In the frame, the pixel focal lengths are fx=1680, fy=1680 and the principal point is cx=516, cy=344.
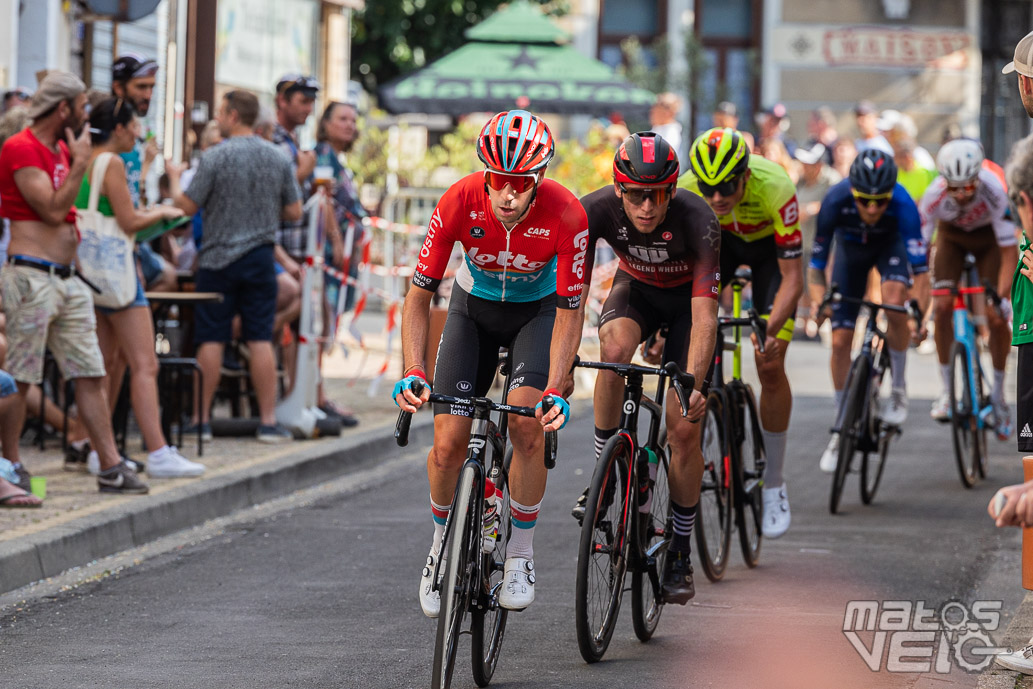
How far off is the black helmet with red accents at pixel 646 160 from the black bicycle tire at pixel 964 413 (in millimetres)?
5004

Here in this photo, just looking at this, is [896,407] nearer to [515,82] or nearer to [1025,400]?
[1025,400]

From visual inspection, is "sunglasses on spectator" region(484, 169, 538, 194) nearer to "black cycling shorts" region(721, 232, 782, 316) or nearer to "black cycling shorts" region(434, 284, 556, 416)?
"black cycling shorts" region(434, 284, 556, 416)

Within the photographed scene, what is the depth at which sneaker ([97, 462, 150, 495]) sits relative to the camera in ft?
30.4

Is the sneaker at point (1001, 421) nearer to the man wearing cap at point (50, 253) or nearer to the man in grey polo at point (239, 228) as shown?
the man in grey polo at point (239, 228)

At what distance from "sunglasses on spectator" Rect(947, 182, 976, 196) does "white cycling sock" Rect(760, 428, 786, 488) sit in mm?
3120

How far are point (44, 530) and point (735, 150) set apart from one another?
379 cm

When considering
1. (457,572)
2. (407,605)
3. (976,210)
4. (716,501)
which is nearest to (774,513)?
(716,501)

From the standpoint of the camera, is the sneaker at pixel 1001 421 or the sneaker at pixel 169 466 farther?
the sneaker at pixel 1001 421

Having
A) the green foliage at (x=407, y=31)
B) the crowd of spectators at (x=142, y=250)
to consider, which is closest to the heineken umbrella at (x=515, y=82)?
the crowd of spectators at (x=142, y=250)

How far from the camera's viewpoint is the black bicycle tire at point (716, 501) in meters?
7.92

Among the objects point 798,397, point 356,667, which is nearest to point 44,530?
point 356,667

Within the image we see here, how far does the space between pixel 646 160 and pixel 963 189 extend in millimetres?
5032

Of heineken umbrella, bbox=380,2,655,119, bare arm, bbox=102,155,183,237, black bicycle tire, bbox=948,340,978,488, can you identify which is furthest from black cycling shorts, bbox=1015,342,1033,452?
heineken umbrella, bbox=380,2,655,119

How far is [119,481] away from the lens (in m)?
9.26
